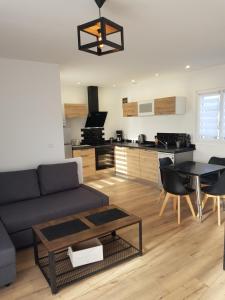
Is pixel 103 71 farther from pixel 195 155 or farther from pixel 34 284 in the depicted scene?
pixel 34 284

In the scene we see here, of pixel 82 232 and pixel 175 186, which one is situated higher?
pixel 175 186

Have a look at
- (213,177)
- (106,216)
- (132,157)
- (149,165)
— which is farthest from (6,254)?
(132,157)

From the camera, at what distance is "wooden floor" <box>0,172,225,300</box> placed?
2027mm

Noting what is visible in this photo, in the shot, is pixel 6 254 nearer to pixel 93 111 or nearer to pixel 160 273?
pixel 160 273

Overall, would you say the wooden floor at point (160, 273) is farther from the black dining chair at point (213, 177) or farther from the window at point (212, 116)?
the window at point (212, 116)

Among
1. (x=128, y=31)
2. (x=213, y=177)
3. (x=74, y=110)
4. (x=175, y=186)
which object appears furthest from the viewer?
(x=74, y=110)

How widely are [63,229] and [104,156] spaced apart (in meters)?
4.05

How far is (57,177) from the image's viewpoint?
3.60 meters

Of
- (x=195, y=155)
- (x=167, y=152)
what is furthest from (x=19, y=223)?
(x=195, y=155)

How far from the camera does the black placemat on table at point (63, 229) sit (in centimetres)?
222

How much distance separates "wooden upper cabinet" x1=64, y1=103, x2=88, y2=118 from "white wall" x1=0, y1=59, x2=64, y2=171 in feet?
5.66

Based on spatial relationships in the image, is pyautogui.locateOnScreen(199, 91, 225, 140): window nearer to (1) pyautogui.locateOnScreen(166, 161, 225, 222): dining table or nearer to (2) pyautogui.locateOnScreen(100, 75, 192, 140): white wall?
(2) pyautogui.locateOnScreen(100, 75, 192, 140): white wall

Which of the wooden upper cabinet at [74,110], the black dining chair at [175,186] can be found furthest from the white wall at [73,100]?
the black dining chair at [175,186]

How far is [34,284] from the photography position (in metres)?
2.19
